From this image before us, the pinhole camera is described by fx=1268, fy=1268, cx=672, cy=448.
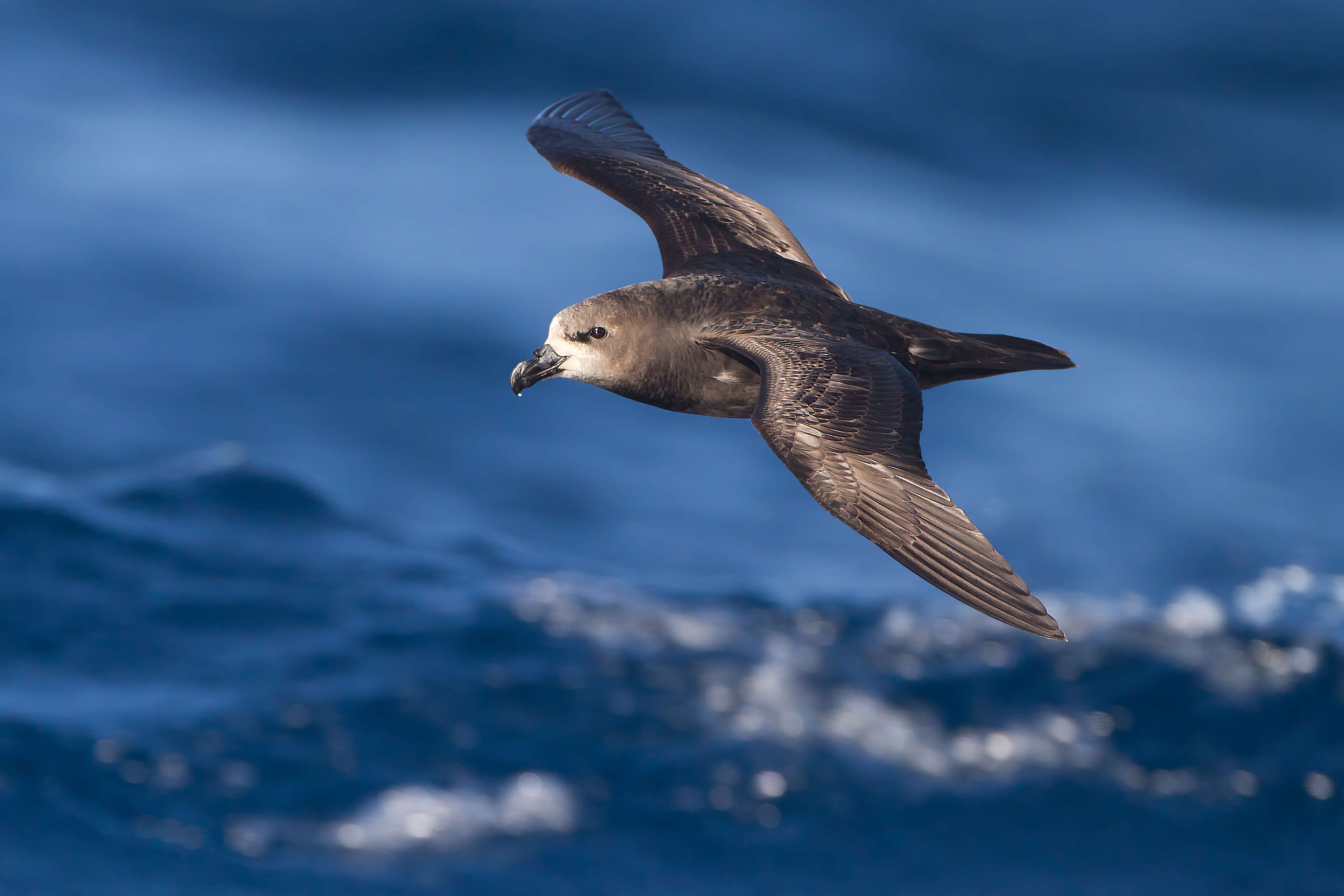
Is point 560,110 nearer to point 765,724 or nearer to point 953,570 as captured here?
point 953,570

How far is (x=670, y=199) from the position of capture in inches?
358

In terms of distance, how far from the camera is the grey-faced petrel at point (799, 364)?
5977mm

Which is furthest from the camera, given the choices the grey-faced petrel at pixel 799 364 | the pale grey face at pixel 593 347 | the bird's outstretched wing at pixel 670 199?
the bird's outstretched wing at pixel 670 199

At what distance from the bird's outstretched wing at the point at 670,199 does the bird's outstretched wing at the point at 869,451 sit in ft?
5.66

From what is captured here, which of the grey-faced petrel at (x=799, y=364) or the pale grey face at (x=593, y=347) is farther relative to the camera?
the pale grey face at (x=593, y=347)

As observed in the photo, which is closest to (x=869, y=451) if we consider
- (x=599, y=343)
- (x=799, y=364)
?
(x=799, y=364)

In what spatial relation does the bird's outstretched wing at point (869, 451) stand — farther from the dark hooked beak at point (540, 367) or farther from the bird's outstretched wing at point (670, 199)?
the bird's outstretched wing at point (670, 199)

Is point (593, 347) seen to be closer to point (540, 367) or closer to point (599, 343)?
point (599, 343)

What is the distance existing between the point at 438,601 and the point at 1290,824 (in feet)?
97.9

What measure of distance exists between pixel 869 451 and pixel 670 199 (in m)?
3.45

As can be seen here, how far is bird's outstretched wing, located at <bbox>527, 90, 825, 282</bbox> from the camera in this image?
339 inches

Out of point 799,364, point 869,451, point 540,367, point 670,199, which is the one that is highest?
point 670,199

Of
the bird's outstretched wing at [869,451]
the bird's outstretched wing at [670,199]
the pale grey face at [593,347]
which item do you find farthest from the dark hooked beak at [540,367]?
the bird's outstretched wing at [670,199]

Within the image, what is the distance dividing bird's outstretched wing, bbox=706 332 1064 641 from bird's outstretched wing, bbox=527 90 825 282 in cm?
173
